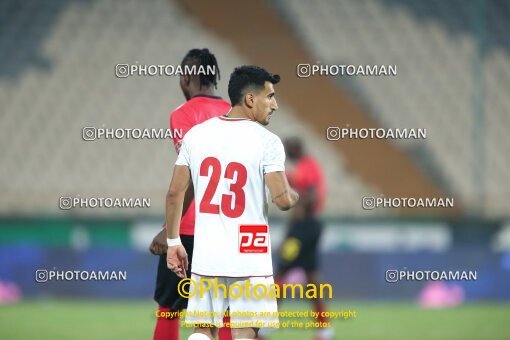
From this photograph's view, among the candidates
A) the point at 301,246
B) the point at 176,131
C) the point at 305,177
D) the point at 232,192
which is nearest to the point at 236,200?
the point at 232,192

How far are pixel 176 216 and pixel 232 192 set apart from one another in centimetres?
38

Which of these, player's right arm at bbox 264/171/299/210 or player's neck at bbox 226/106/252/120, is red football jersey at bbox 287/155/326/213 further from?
player's right arm at bbox 264/171/299/210

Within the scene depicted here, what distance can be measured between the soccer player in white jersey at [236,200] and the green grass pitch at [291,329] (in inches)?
138

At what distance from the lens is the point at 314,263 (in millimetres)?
9070

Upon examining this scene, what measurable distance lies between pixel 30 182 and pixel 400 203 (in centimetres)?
520

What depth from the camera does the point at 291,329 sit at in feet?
30.8

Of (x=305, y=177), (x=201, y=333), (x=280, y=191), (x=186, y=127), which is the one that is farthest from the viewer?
(x=305, y=177)

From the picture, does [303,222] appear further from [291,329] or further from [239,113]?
[239,113]

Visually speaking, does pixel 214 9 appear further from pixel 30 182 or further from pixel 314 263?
pixel 314 263

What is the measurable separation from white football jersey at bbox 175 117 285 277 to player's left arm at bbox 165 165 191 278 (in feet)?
0.18

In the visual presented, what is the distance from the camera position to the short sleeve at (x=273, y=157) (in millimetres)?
4355

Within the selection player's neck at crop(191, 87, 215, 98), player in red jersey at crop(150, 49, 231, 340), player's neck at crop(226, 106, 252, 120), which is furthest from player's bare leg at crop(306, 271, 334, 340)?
player's neck at crop(226, 106, 252, 120)

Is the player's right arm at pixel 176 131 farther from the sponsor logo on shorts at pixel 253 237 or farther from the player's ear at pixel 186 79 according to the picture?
the sponsor logo on shorts at pixel 253 237

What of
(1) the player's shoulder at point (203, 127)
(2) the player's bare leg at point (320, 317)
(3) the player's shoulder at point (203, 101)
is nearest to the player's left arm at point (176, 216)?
(1) the player's shoulder at point (203, 127)
